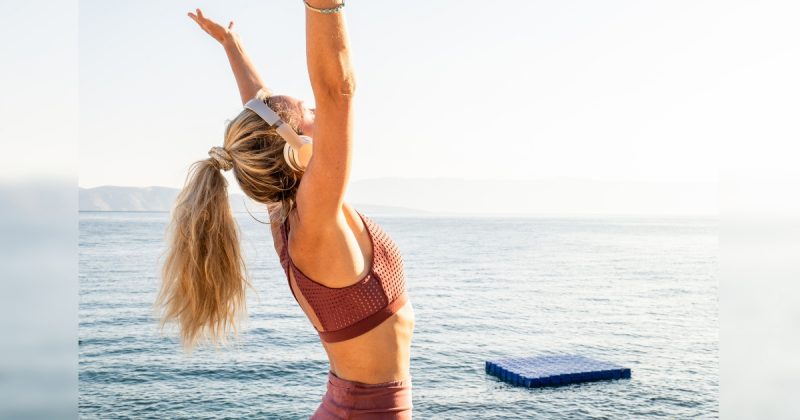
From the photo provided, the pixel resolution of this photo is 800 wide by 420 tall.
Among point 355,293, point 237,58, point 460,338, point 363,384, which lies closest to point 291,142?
point 355,293

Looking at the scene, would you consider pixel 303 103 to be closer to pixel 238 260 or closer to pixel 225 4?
pixel 238 260

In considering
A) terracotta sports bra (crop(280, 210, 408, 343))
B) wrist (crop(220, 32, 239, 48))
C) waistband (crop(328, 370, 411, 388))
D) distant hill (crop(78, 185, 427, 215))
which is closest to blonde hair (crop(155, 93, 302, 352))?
terracotta sports bra (crop(280, 210, 408, 343))

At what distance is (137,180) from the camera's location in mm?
→ 95250

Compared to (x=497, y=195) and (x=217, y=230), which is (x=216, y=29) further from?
(x=497, y=195)

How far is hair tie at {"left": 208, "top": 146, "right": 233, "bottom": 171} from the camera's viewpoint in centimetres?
159

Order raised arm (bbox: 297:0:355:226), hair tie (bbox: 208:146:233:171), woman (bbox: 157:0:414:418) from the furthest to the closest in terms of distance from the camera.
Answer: hair tie (bbox: 208:146:233:171), woman (bbox: 157:0:414:418), raised arm (bbox: 297:0:355:226)

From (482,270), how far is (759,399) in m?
56.4

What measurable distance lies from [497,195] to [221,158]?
403 ft

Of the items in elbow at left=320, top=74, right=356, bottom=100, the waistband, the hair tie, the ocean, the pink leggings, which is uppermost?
elbow at left=320, top=74, right=356, bottom=100

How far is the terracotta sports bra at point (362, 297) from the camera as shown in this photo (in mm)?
1514

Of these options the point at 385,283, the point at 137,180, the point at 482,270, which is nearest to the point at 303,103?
the point at 385,283

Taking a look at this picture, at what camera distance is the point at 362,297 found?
1.52 metres

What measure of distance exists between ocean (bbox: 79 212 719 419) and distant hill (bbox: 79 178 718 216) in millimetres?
39889

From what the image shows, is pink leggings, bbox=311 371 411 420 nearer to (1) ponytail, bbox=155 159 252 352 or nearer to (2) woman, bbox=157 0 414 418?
(2) woman, bbox=157 0 414 418
